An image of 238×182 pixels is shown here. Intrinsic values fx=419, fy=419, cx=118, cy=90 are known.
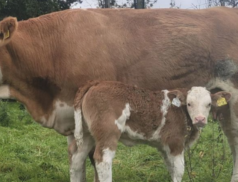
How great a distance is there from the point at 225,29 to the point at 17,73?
101 inches

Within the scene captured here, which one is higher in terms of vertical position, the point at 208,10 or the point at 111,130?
the point at 208,10

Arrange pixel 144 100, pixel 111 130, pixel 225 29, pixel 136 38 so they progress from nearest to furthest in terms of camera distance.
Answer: pixel 111 130, pixel 144 100, pixel 136 38, pixel 225 29

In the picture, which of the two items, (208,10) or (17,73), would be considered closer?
(17,73)

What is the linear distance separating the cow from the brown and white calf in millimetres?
299

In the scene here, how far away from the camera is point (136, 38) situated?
15.7ft

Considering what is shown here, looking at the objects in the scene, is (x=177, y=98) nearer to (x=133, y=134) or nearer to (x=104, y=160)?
(x=133, y=134)

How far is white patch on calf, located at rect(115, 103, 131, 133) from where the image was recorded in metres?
4.10

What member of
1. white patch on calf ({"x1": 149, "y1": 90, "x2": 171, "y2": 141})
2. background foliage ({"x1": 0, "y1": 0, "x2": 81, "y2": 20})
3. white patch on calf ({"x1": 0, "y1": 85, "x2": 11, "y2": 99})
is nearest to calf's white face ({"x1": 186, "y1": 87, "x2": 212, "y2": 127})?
white patch on calf ({"x1": 149, "y1": 90, "x2": 171, "y2": 141})

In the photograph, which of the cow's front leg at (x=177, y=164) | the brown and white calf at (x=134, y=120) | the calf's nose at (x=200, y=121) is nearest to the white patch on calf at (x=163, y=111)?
the brown and white calf at (x=134, y=120)

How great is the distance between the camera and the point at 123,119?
4.14 meters

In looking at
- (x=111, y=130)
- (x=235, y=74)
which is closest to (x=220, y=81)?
(x=235, y=74)

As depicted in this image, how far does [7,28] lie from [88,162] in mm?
2959

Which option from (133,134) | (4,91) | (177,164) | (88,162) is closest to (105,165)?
(133,134)

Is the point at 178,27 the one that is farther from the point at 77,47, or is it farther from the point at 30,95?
the point at 30,95
